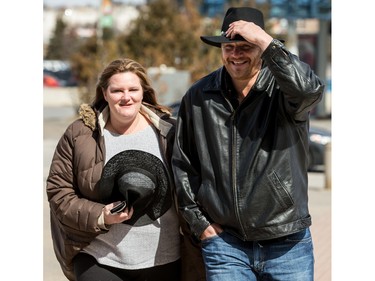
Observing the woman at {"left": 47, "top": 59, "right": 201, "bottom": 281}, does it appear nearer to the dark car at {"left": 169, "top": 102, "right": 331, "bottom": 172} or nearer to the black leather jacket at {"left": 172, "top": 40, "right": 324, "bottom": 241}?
the black leather jacket at {"left": 172, "top": 40, "right": 324, "bottom": 241}

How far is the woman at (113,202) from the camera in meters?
4.55

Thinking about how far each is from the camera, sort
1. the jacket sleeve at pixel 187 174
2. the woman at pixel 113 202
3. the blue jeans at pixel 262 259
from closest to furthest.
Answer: the blue jeans at pixel 262 259, the jacket sleeve at pixel 187 174, the woman at pixel 113 202

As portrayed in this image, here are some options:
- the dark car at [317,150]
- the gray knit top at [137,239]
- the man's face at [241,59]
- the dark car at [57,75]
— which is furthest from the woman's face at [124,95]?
the dark car at [57,75]

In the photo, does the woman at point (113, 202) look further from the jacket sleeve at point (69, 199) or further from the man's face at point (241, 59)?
the man's face at point (241, 59)

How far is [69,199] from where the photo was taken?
4.57 m

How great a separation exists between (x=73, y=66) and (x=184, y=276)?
95.7ft

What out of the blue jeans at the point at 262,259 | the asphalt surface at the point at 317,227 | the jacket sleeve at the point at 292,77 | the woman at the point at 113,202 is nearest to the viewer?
the jacket sleeve at the point at 292,77

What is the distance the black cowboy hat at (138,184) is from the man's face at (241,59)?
2.18 ft

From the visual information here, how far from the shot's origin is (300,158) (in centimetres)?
421

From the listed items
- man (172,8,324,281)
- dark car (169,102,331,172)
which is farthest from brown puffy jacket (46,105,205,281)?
dark car (169,102,331,172)

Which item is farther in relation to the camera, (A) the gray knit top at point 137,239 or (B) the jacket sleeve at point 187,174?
(A) the gray knit top at point 137,239

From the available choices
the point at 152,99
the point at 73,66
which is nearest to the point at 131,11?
the point at 73,66

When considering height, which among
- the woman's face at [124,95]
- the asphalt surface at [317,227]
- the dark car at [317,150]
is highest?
the woman's face at [124,95]
